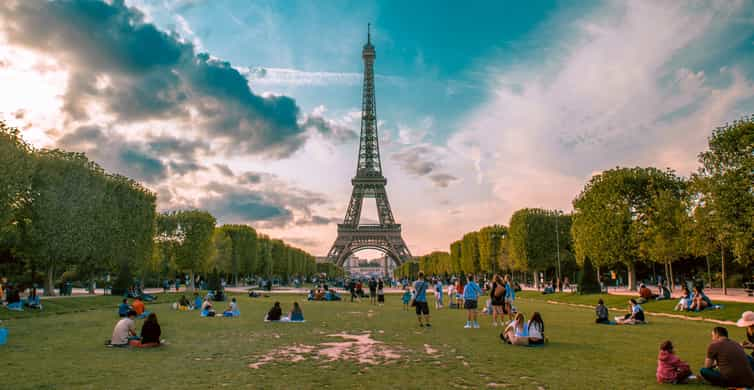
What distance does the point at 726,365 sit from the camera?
8.98 metres

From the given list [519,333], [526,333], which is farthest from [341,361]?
[526,333]

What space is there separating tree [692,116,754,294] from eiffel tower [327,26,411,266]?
7345 cm

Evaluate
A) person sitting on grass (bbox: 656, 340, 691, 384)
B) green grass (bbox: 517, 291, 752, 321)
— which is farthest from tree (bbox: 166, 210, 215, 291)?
person sitting on grass (bbox: 656, 340, 691, 384)

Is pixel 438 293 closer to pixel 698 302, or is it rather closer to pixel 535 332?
pixel 698 302

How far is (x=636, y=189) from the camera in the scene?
144ft

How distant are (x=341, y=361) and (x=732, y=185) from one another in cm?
2727

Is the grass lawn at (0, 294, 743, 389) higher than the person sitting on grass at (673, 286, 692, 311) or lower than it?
lower

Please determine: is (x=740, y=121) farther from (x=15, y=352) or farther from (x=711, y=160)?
(x=15, y=352)

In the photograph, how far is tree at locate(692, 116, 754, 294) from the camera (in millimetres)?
28656

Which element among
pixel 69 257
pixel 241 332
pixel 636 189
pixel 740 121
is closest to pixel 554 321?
pixel 241 332

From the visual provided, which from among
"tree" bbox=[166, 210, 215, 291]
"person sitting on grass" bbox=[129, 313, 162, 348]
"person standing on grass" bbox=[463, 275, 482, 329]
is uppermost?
"tree" bbox=[166, 210, 215, 291]

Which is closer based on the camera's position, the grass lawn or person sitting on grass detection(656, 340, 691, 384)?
person sitting on grass detection(656, 340, 691, 384)

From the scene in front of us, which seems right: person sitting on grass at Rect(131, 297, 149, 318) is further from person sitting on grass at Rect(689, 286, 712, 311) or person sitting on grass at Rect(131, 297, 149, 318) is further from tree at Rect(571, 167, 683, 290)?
tree at Rect(571, 167, 683, 290)

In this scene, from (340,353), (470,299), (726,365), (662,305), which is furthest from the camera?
(662,305)
